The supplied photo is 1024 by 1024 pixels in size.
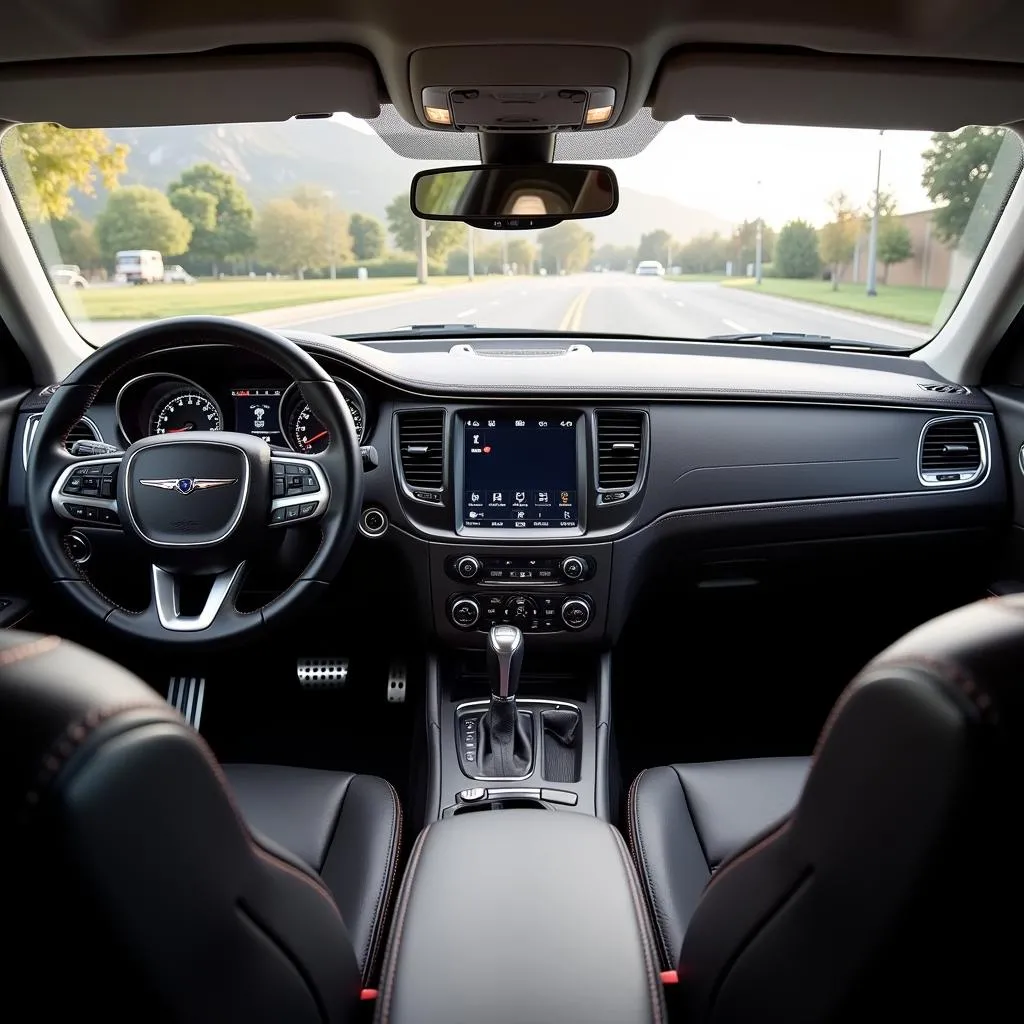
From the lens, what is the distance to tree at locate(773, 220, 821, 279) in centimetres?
355

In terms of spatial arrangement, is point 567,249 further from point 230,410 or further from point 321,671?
point 321,671

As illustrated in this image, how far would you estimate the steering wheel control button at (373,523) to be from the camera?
2969 mm

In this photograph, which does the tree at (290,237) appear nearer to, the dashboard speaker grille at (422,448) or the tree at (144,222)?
the tree at (144,222)

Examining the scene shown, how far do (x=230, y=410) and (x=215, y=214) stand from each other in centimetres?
151

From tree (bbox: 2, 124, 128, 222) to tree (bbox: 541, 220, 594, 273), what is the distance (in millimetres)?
1491

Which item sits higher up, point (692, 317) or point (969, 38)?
point (969, 38)

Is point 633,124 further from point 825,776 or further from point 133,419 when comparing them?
point 825,776

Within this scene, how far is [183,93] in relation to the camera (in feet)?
8.75

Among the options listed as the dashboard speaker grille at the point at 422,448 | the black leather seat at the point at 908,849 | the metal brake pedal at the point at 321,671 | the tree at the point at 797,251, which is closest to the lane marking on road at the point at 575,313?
the tree at the point at 797,251

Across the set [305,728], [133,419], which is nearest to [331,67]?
[133,419]

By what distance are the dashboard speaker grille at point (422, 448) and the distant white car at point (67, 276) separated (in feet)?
4.69

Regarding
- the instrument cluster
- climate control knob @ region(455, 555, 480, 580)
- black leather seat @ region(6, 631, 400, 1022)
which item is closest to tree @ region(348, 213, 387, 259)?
the instrument cluster

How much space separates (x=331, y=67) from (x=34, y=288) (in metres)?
1.48

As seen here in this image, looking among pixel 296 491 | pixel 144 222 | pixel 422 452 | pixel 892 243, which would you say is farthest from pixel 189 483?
pixel 892 243
